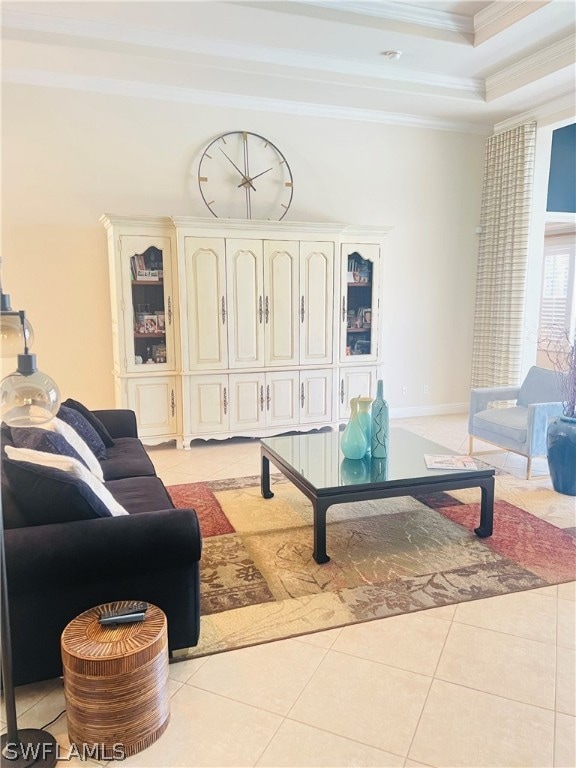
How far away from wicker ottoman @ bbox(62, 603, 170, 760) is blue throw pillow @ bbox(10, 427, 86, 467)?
2.78 feet

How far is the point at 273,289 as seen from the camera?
493 cm

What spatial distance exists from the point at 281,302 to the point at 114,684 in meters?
3.79

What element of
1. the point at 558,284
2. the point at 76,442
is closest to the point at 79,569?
the point at 76,442

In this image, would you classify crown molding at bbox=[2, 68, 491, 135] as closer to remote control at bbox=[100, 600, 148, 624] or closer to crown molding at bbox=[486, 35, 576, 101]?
crown molding at bbox=[486, 35, 576, 101]

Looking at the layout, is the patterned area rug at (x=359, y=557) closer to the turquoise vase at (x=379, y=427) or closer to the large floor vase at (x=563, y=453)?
the large floor vase at (x=563, y=453)

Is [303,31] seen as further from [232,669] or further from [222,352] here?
[232,669]

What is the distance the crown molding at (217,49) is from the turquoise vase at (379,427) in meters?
2.74

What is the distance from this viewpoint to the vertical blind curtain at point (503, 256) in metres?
5.38

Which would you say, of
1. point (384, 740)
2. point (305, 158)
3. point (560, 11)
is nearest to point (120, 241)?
point (305, 158)

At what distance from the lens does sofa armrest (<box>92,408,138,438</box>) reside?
370cm

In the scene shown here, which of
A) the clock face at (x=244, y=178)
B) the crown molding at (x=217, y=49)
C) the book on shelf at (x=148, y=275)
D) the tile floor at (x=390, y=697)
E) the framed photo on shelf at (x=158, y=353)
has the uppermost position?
the crown molding at (x=217, y=49)

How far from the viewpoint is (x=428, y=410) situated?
6227 mm

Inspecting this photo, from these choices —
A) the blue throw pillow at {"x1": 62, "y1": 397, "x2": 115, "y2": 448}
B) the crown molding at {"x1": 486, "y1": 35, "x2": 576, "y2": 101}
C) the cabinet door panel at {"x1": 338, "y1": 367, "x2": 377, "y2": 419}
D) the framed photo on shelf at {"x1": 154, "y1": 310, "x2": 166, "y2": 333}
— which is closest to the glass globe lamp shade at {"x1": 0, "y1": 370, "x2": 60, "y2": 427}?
the blue throw pillow at {"x1": 62, "y1": 397, "x2": 115, "y2": 448}

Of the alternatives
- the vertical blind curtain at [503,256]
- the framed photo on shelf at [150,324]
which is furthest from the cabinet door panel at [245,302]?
the vertical blind curtain at [503,256]
